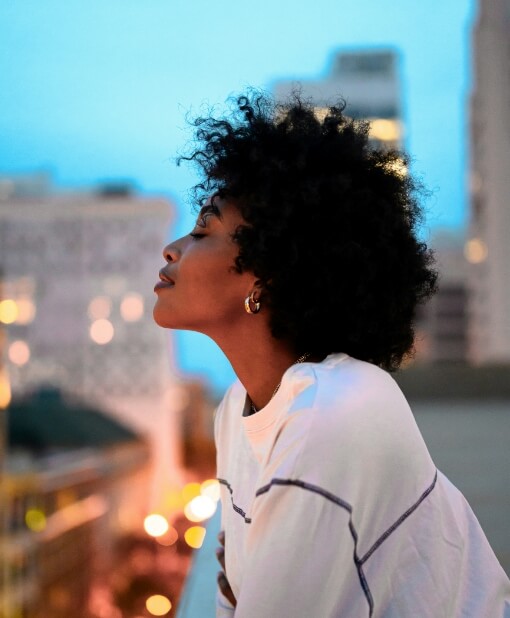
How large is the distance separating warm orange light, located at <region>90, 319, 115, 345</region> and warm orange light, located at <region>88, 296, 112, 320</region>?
9.6 inches

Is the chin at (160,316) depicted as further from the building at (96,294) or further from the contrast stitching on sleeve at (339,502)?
the building at (96,294)

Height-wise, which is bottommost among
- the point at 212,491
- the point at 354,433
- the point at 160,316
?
the point at 212,491

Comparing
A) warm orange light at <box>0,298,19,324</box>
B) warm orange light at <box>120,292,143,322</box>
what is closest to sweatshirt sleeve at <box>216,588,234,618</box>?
warm orange light at <box>0,298,19,324</box>

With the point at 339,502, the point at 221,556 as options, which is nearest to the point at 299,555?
the point at 339,502

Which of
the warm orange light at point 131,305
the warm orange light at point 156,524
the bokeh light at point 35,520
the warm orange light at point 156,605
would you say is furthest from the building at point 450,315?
the warm orange light at point 156,605

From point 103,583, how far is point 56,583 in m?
2.23

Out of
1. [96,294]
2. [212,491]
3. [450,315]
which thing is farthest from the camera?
[450,315]

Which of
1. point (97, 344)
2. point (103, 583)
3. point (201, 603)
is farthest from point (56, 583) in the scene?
point (201, 603)

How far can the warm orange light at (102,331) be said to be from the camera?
29.6 m

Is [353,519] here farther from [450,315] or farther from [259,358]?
[450,315]

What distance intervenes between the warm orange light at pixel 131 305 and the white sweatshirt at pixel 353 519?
95.1 feet

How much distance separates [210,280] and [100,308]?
29.4 metres

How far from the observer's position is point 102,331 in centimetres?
2958

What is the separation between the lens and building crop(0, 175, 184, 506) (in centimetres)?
2903
